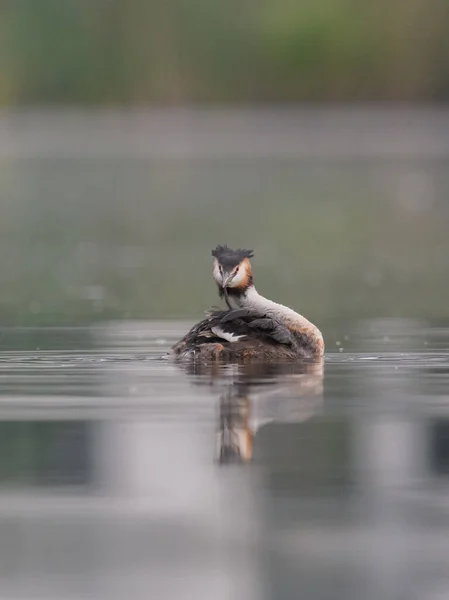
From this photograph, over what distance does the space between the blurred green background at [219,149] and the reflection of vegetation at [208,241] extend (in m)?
0.05

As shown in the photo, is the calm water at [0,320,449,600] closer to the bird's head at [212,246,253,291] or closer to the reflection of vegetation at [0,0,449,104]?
the bird's head at [212,246,253,291]

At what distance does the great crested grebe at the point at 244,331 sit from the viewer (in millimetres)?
8070

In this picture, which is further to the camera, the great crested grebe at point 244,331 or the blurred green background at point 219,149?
the blurred green background at point 219,149

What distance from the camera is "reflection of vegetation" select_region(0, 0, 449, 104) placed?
47656mm

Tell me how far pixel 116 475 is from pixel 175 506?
18.9 inches

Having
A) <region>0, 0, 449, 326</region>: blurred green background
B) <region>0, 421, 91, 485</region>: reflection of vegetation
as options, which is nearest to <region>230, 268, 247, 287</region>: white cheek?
<region>0, 421, 91, 485</region>: reflection of vegetation

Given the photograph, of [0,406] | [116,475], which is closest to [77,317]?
[0,406]

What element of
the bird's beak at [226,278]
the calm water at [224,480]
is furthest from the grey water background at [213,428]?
the bird's beak at [226,278]

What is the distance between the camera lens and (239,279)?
27.7 feet

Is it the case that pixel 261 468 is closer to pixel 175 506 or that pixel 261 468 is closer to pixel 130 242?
pixel 175 506

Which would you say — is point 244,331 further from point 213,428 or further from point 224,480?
point 224,480

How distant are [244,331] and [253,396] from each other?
3.83ft

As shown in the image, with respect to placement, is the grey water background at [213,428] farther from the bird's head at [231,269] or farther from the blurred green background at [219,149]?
the bird's head at [231,269]

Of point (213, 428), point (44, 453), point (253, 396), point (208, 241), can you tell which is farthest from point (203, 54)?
point (44, 453)
